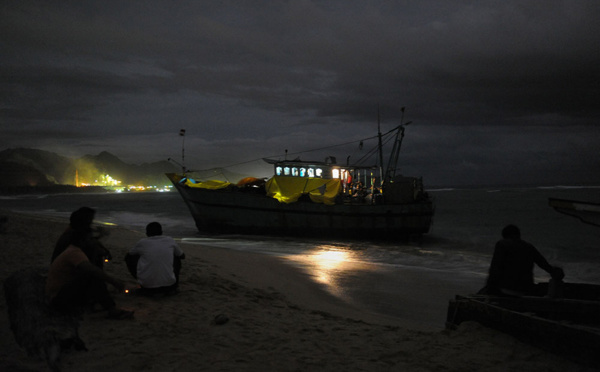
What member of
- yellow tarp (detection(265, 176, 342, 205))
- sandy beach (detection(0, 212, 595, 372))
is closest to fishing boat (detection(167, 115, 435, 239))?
yellow tarp (detection(265, 176, 342, 205))

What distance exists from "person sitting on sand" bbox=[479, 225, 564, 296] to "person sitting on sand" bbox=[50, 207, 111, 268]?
205 inches

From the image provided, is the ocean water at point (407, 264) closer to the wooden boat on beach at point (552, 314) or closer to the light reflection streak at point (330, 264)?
the light reflection streak at point (330, 264)

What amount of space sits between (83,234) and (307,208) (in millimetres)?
16379

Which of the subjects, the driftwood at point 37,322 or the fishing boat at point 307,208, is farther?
the fishing boat at point 307,208

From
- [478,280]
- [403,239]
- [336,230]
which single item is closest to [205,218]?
[336,230]

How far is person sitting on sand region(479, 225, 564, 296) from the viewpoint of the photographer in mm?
4938

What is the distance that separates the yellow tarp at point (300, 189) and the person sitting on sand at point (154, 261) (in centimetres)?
1462

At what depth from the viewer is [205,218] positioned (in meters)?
21.9

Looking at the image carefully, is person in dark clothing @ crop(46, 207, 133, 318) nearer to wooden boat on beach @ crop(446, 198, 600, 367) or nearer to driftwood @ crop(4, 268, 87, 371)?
driftwood @ crop(4, 268, 87, 371)

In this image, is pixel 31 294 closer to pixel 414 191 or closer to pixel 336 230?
pixel 336 230

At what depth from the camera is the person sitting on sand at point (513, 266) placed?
4.94 meters

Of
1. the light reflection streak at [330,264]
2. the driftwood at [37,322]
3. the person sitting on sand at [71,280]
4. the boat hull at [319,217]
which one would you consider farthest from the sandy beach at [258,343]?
the boat hull at [319,217]

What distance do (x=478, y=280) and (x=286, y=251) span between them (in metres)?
7.64

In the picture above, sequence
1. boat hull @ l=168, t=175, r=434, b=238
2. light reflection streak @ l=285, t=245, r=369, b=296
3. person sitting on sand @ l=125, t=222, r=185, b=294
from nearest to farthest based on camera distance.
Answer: person sitting on sand @ l=125, t=222, r=185, b=294 → light reflection streak @ l=285, t=245, r=369, b=296 → boat hull @ l=168, t=175, r=434, b=238
